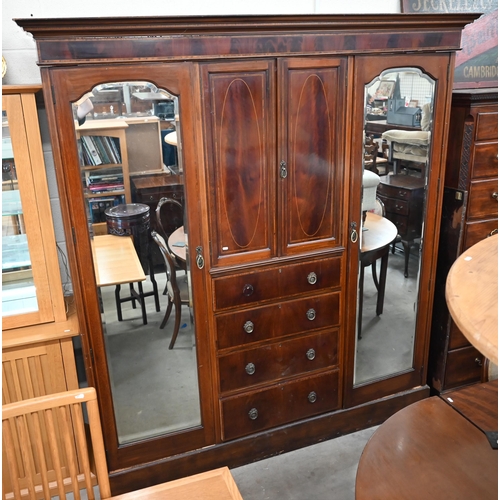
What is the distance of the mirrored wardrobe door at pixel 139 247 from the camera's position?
179 centimetres

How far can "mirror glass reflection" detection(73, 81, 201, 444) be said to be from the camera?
1810 mm

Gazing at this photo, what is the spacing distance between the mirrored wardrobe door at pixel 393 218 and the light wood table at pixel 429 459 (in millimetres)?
916

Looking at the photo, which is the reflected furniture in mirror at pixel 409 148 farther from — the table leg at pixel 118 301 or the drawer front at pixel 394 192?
the table leg at pixel 118 301

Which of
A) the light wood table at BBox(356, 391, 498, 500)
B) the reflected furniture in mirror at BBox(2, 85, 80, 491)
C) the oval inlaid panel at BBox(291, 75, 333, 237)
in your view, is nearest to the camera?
the light wood table at BBox(356, 391, 498, 500)

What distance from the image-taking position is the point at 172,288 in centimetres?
208

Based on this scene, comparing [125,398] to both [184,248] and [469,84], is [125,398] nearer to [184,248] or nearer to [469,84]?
[184,248]

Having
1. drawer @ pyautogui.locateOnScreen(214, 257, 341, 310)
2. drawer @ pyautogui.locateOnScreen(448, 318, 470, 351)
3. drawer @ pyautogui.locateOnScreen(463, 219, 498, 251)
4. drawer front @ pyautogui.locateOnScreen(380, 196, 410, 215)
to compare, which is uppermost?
drawer front @ pyautogui.locateOnScreen(380, 196, 410, 215)

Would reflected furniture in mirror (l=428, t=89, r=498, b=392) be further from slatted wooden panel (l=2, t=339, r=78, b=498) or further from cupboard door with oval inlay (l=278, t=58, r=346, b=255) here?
slatted wooden panel (l=2, t=339, r=78, b=498)

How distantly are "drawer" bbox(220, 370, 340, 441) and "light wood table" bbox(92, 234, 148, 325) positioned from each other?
629 mm

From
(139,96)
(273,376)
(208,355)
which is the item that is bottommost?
(273,376)

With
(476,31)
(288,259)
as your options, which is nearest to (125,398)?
(288,259)

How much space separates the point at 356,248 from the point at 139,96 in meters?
1.13

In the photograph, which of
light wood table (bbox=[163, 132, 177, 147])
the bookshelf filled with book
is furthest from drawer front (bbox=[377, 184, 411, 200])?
the bookshelf filled with book

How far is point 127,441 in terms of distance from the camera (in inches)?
86.4
